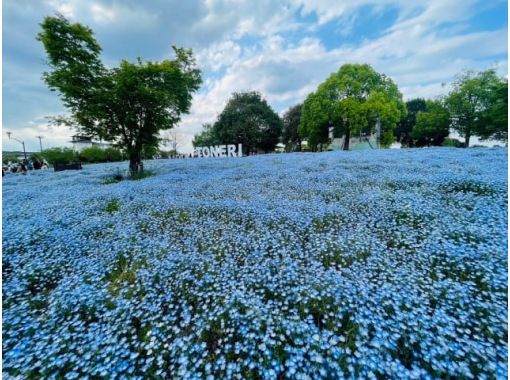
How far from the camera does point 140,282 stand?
343 centimetres

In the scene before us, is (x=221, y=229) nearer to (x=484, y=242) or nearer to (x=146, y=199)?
(x=146, y=199)

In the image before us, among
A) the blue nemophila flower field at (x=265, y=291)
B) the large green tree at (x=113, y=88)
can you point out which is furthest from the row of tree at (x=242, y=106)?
the blue nemophila flower field at (x=265, y=291)

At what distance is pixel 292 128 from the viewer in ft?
178

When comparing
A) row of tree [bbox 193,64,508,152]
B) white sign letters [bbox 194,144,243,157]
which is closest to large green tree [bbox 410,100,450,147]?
row of tree [bbox 193,64,508,152]

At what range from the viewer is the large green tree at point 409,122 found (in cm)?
5191

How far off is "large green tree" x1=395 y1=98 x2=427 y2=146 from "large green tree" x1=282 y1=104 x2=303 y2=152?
23.3 metres

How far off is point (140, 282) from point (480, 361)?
13.5 ft

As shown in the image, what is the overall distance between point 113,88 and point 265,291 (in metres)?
14.6

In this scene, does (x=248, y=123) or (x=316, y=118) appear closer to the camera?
(x=316, y=118)

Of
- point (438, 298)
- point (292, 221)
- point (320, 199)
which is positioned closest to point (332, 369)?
point (438, 298)

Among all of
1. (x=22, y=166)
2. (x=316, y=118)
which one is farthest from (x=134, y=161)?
(x=316, y=118)

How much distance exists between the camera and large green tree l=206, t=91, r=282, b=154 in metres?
46.2

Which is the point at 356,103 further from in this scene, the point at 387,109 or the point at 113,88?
the point at 113,88

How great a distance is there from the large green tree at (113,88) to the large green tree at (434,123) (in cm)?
4304
